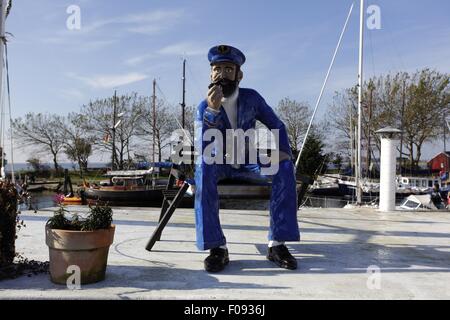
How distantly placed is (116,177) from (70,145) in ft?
37.3

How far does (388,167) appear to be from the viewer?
6480mm

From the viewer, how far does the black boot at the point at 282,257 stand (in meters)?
2.75

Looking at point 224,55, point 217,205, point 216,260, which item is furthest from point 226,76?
point 216,260

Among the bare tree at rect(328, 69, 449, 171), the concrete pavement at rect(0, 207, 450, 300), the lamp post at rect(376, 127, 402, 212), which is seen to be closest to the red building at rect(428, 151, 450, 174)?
the bare tree at rect(328, 69, 449, 171)

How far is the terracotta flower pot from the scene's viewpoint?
7.41ft

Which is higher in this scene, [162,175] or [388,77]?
[388,77]

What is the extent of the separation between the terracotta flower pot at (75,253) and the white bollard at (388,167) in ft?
17.5

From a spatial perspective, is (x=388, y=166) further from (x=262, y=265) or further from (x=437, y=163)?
(x=437, y=163)

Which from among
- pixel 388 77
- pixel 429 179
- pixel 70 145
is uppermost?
pixel 388 77

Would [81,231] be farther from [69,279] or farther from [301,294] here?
[301,294]

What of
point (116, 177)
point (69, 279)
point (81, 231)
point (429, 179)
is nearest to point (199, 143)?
point (81, 231)

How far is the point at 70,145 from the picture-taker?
35312 mm

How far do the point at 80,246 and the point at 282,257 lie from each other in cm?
135

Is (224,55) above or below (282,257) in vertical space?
above
